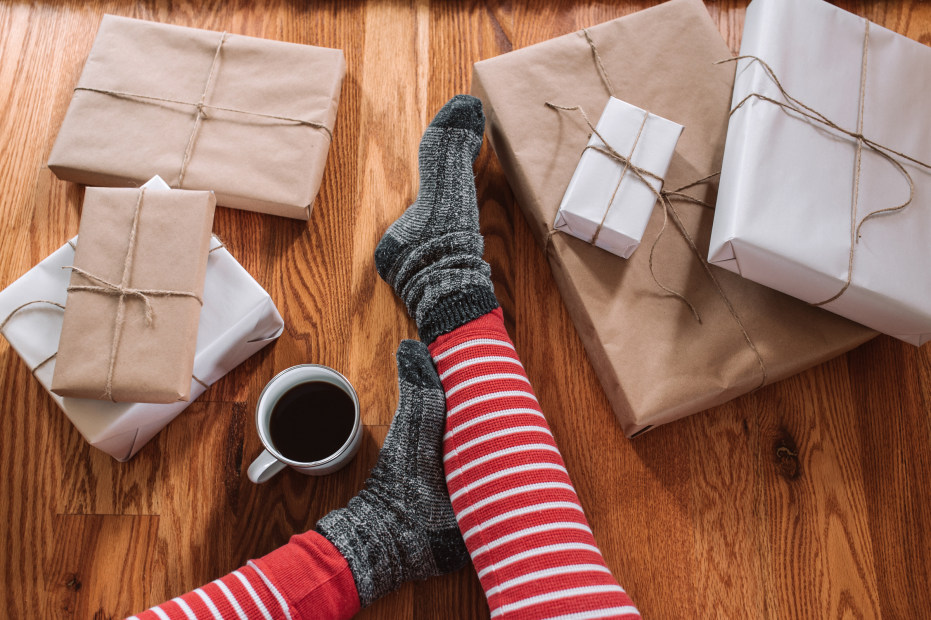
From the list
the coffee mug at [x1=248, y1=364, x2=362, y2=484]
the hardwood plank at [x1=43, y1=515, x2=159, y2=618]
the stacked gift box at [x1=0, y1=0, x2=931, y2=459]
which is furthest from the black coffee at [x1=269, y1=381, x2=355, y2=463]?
the hardwood plank at [x1=43, y1=515, x2=159, y2=618]

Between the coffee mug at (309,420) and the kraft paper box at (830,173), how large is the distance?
1.38ft

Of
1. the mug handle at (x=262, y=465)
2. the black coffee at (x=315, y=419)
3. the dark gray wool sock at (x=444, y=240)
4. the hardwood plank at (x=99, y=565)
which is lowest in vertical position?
the hardwood plank at (x=99, y=565)

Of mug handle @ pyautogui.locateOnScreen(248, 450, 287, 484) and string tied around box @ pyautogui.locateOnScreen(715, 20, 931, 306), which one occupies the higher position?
string tied around box @ pyautogui.locateOnScreen(715, 20, 931, 306)

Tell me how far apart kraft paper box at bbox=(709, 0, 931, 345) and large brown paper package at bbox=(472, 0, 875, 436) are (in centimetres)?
4

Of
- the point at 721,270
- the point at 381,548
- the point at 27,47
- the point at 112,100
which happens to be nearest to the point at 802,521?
the point at 721,270

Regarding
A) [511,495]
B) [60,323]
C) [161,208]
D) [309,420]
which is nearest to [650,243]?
[511,495]

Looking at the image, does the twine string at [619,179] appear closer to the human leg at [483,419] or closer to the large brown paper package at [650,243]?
the large brown paper package at [650,243]

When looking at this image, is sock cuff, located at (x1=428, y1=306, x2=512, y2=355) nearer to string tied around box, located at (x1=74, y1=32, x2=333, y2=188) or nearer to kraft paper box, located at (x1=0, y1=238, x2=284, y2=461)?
kraft paper box, located at (x1=0, y1=238, x2=284, y2=461)

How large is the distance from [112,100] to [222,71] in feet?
0.44

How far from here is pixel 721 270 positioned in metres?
0.67

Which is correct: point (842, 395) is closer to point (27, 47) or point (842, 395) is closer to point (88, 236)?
point (88, 236)

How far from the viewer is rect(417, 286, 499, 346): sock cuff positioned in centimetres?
67

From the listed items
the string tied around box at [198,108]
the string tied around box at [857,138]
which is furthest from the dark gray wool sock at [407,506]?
the string tied around box at [857,138]

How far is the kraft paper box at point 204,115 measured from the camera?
707 mm
